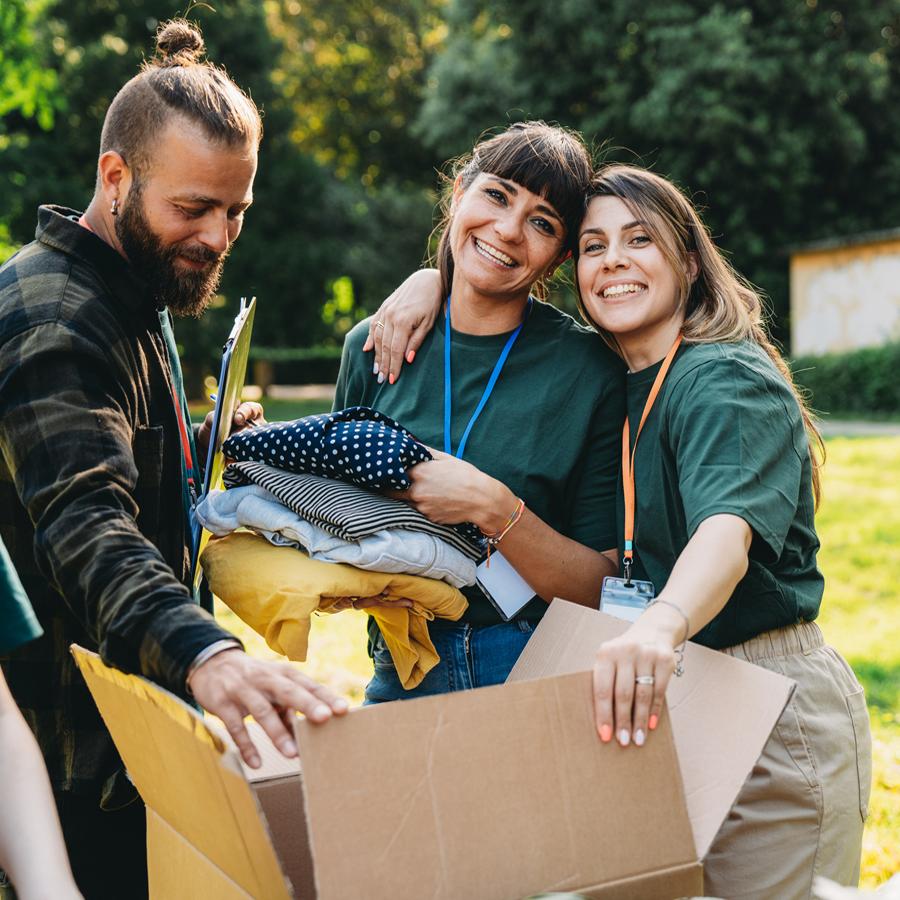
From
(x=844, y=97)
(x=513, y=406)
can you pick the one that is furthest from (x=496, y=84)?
(x=513, y=406)

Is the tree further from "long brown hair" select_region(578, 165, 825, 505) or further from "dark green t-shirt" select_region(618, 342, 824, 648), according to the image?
"dark green t-shirt" select_region(618, 342, 824, 648)

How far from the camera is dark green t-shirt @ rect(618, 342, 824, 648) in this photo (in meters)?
1.94

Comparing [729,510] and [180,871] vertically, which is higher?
[729,510]

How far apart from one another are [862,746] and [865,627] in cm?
463

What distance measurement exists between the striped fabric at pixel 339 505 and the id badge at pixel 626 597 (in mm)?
298

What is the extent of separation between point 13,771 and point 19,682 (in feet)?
2.63

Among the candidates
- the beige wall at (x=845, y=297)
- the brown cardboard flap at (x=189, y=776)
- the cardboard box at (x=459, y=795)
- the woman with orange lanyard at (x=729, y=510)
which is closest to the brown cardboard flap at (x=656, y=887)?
the cardboard box at (x=459, y=795)

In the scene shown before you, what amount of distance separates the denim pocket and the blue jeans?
700mm

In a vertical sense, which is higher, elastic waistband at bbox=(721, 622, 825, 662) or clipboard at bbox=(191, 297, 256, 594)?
clipboard at bbox=(191, 297, 256, 594)

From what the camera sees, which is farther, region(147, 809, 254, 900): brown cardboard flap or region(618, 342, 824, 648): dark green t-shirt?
region(618, 342, 824, 648): dark green t-shirt

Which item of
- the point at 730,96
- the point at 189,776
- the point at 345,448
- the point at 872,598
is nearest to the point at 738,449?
the point at 345,448

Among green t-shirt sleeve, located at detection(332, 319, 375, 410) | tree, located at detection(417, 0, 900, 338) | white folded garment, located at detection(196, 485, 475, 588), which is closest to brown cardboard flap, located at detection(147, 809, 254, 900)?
white folded garment, located at detection(196, 485, 475, 588)

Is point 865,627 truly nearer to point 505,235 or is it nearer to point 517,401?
point 517,401

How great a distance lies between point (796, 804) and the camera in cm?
206
